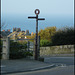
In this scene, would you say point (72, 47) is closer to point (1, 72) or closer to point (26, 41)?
point (26, 41)

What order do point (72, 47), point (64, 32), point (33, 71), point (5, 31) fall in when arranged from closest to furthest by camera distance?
1. point (33, 71)
2. point (5, 31)
3. point (72, 47)
4. point (64, 32)

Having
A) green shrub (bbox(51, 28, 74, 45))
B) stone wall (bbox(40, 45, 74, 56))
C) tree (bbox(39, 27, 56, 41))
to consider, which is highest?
tree (bbox(39, 27, 56, 41))

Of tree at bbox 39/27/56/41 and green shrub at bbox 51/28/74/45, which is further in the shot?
tree at bbox 39/27/56/41

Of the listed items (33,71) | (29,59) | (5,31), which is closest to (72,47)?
(5,31)

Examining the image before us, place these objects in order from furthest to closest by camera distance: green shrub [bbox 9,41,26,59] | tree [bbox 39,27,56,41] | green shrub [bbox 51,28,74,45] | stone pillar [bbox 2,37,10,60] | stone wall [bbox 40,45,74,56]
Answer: tree [bbox 39,27,56,41]
green shrub [bbox 51,28,74,45]
stone wall [bbox 40,45,74,56]
green shrub [bbox 9,41,26,59]
stone pillar [bbox 2,37,10,60]

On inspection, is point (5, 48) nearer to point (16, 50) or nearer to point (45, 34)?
point (16, 50)

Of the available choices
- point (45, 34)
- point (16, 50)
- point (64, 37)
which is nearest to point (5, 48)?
point (16, 50)

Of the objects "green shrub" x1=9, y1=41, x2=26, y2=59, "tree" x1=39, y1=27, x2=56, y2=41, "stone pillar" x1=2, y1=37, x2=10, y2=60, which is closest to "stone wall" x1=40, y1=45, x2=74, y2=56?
"tree" x1=39, y1=27, x2=56, y2=41

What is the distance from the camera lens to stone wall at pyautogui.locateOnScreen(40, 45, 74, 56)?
27975 mm

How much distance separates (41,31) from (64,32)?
9603 millimetres

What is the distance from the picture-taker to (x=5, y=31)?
1967 centimetres

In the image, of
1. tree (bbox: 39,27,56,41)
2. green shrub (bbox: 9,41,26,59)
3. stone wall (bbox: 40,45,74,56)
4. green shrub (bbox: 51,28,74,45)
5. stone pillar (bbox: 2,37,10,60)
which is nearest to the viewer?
stone pillar (bbox: 2,37,10,60)

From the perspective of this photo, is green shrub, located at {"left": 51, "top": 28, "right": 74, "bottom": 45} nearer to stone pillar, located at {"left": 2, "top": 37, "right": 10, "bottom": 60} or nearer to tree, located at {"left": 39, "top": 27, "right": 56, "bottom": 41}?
tree, located at {"left": 39, "top": 27, "right": 56, "bottom": 41}

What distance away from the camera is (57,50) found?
28.5m
